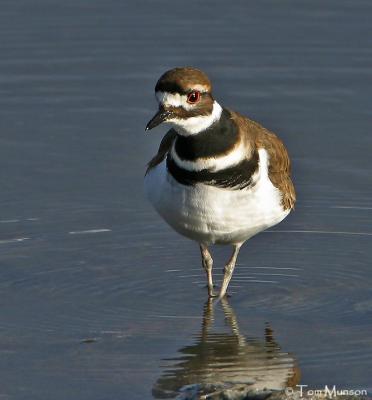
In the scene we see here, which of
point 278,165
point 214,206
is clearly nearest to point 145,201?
point 278,165

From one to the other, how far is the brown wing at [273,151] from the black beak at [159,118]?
78cm

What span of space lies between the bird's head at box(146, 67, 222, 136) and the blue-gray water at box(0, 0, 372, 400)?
160 centimetres

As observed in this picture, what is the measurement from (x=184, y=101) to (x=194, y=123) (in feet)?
0.61

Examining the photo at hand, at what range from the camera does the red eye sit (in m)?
9.14

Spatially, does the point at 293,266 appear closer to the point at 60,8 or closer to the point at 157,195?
the point at 157,195

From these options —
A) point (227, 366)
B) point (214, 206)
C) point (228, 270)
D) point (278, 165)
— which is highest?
point (278, 165)

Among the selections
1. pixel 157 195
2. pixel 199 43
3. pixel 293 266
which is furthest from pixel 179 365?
pixel 199 43

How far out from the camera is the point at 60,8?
15.9 m

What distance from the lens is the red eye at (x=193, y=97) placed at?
30.0ft

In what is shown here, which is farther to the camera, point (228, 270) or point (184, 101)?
point (228, 270)

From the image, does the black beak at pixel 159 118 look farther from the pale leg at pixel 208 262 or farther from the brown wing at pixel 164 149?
the pale leg at pixel 208 262

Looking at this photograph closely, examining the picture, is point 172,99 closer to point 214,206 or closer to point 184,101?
point 184,101

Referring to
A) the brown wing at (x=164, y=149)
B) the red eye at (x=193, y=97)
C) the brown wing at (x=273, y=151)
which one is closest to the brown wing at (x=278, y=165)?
the brown wing at (x=273, y=151)

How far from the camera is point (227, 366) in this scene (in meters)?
9.08
